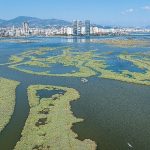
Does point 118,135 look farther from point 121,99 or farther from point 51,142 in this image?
point 121,99

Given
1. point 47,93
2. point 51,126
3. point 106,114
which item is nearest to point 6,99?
point 47,93

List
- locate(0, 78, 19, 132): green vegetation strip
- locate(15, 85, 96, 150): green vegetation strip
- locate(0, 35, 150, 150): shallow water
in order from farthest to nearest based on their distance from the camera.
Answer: locate(0, 78, 19, 132): green vegetation strip < locate(0, 35, 150, 150): shallow water < locate(15, 85, 96, 150): green vegetation strip

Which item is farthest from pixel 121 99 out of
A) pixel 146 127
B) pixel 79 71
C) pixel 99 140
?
pixel 79 71

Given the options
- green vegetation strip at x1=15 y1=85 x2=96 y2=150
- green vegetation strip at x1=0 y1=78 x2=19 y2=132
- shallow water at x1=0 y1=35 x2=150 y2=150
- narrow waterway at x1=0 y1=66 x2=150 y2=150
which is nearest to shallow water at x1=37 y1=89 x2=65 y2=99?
shallow water at x1=0 y1=35 x2=150 y2=150

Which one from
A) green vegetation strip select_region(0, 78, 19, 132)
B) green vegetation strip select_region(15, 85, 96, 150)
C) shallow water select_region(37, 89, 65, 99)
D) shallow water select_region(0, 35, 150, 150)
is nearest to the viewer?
green vegetation strip select_region(15, 85, 96, 150)

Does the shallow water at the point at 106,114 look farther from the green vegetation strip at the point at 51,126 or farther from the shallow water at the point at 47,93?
the green vegetation strip at the point at 51,126

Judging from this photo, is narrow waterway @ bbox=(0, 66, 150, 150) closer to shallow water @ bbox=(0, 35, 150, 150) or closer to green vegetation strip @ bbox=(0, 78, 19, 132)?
shallow water @ bbox=(0, 35, 150, 150)

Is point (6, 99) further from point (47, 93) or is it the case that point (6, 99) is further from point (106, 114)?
point (106, 114)
